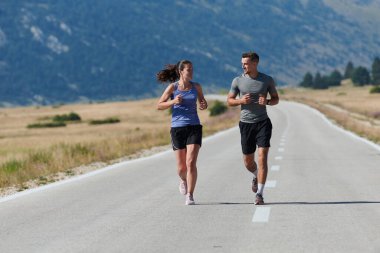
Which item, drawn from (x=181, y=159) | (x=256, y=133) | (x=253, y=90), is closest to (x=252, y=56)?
(x=253, y=90)

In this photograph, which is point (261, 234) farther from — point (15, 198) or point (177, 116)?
point (15, 198)

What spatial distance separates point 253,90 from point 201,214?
6.18 ft

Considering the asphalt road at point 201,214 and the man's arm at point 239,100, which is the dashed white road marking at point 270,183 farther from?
the man's arm at point 239,100

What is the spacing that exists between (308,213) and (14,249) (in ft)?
12.7

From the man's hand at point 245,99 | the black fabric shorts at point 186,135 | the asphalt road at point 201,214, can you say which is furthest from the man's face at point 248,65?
the asphalt road at point 201,214

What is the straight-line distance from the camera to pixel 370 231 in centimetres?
916

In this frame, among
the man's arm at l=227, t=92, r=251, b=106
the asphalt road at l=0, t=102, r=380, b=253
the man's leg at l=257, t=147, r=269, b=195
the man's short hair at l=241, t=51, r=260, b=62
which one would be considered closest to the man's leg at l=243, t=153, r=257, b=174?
the man's leg at l=257, t=147, r=269, b=195

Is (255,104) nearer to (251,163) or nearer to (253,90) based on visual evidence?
(253,90)

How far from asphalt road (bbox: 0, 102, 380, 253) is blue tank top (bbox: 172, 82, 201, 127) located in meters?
1.09

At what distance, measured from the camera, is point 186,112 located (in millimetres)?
11922

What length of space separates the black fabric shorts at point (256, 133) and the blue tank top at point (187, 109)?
2.06ft

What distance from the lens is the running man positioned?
1163 cm

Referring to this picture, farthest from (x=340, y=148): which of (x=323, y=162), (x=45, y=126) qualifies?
(x=45, y=126)

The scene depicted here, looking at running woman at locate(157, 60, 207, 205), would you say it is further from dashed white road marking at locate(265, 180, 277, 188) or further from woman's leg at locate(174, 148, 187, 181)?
dashed white road marking at locate(265, 180, 277, 188)
